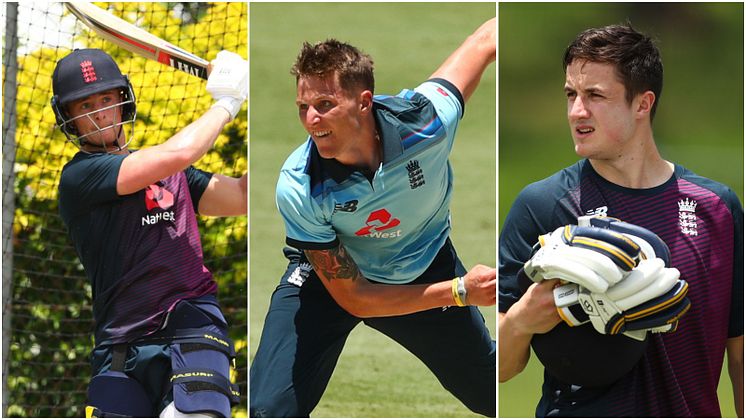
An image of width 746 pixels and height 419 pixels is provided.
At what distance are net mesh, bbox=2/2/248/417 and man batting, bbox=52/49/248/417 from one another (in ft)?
1.36

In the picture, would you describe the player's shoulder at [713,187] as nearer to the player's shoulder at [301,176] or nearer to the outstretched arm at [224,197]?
the player's shoulder at [301,176]

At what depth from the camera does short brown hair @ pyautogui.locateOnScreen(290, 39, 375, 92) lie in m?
3.93

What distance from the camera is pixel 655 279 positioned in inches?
128

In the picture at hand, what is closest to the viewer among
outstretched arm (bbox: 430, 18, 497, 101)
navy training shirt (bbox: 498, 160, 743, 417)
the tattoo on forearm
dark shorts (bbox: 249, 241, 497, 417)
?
navy training shirt (bbox: 498, 160, 743, 417)

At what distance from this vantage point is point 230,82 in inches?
164

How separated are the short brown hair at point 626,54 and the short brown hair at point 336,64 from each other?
812 mm

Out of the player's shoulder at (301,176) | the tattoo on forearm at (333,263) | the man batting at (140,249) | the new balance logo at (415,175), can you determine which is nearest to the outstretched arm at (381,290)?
the tattoo on forearm at (333,263)

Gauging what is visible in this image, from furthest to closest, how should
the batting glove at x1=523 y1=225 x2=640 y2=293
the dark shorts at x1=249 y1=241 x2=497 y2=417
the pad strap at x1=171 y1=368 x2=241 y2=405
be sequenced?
the dark shorts at x1=249 y1=241 x2=497 y2=417 → the pad strap at x1=171 y1=368 x2=241 y2=405 → the batting glove at x1=523 y1=225 x2=640 y2=293

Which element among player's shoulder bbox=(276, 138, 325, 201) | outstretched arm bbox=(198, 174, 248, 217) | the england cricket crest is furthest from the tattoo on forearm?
the england cricket crest

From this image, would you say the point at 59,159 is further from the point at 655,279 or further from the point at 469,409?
the point at 655,279

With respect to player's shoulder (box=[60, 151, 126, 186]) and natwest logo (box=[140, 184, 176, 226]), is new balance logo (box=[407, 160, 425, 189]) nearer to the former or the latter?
natwest logo (box=[140, 184, 176, 226])

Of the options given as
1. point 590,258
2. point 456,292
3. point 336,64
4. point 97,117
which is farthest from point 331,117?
point 590,258

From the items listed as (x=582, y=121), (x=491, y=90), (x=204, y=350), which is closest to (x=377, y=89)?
(x=491, y=90)

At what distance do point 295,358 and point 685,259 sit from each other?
1.49 meters
